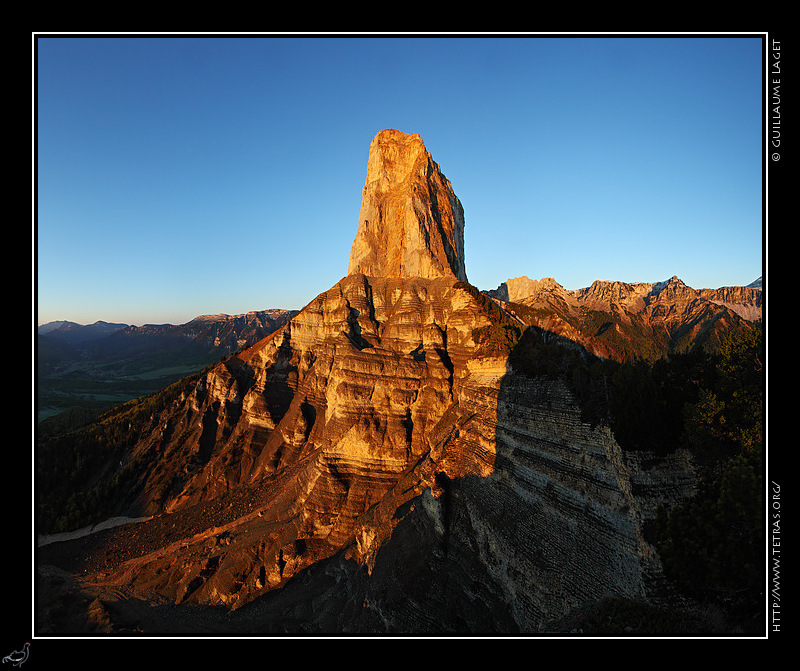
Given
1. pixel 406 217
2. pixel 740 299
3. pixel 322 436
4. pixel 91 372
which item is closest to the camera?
pixel 322 436

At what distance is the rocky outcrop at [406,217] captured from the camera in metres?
81.0

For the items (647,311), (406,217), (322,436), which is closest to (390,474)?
(322,436)

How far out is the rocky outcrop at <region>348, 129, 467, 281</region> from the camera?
81000 mm

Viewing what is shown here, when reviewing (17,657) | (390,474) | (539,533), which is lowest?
(390,474)

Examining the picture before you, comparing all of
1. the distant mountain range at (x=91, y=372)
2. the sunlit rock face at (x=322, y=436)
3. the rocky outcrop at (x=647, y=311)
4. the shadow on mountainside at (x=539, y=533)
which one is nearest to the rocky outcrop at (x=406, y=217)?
the sunlit rock face at (x=322, y=436)

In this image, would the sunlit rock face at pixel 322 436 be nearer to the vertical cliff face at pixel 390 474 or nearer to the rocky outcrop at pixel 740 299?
the vertical cliff face at pixel 390 474

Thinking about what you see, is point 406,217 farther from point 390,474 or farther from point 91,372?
point 91,372

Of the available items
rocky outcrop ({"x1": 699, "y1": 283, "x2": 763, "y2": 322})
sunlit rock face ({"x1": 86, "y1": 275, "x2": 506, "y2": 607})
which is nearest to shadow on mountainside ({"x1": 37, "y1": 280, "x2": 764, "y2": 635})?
sunlit rock face ({"x1": 86, "y1": 275, "x2": 506, "y2": 607})

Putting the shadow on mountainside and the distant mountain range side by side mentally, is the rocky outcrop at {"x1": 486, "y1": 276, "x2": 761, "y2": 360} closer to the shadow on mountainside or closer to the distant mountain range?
the shadow on mountainside

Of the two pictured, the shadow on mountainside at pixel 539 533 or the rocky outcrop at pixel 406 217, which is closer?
the shadow on mountainside at pixel 539 533

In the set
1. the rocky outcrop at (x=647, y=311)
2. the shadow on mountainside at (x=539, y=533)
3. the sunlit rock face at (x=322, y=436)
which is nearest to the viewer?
the shadow on mountainside at (x=539, y=533)

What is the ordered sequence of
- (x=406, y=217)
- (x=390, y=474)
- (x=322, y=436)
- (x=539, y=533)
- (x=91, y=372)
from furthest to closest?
(x=91, y=372)
(x=406, y=217)
(x=322, y=436)
(x=390, y=474)
(x=539, y=533)

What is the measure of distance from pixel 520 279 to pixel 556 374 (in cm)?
16107

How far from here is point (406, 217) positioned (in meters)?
82.9
